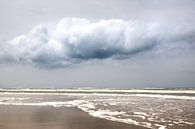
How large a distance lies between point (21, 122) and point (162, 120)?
9.04 m

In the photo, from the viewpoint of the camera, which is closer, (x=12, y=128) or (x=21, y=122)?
(x=12, y=128)

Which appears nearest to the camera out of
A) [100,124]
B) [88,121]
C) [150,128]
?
[150,128]

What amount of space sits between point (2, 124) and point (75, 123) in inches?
175

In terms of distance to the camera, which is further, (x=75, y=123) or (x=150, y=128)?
(x=75, y=123)

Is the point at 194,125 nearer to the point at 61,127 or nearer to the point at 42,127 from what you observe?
the point at 61,127

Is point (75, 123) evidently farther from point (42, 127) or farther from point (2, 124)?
point (2, 124)

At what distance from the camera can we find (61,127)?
1739cm

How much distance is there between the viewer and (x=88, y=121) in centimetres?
1969

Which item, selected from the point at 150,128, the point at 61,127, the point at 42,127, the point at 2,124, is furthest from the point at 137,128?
the point at 2,124

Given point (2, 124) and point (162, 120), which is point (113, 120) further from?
point (2, 124)

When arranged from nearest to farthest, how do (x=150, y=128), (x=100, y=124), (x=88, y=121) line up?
(x=150, y=128)
(x=100, y=124)
(x=88, y=121)

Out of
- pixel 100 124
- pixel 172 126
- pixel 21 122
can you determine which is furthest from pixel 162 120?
pixel 21 122

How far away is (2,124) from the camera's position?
1850cm

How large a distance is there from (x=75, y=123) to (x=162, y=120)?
556cm
